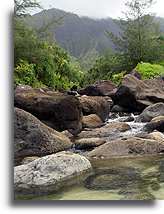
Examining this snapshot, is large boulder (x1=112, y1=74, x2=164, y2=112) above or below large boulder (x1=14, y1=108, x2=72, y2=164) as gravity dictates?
above

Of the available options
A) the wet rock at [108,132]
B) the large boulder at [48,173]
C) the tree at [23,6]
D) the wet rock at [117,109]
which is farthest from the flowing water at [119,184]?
the wet rock at [117,109]

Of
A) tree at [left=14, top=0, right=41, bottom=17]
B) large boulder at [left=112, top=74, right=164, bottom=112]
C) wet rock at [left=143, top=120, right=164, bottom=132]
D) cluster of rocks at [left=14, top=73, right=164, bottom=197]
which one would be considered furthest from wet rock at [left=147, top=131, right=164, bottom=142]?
A: large boulder at [left=112, top=74, right=164, bottom=112]

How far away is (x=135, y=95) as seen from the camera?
914 centimetres

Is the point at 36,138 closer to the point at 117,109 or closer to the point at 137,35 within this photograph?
the point at 137,35

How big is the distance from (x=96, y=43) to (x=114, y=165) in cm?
123

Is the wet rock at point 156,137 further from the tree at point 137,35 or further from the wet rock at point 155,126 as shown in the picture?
the tree at point 137,35

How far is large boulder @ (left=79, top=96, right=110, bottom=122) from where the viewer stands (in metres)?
7.82

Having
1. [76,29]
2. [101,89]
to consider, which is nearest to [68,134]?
[76,29]

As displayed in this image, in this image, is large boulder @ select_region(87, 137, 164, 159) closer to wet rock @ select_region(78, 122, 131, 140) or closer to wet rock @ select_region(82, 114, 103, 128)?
wet rock @ select_region(78, 122, 131, 140)

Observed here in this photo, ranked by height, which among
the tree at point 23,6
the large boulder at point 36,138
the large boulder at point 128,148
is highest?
the tree at point 23,6

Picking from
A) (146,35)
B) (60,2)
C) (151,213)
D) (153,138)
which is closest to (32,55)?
(60,2)

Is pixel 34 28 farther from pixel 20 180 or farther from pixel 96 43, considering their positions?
pixel 20 180

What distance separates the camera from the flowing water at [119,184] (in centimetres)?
289

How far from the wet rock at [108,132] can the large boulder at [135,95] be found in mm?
2244
